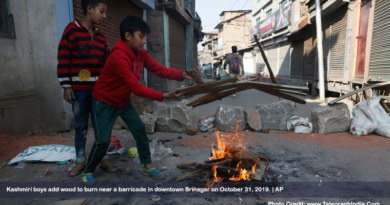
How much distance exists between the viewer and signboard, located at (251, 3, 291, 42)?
1709 cm

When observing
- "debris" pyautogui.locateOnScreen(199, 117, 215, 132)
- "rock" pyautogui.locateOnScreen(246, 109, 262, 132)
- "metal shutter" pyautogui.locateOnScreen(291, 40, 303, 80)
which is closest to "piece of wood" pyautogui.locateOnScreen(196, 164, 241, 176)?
"debris" pyautogui.locateOnScreen(199, 117, 215, 132)

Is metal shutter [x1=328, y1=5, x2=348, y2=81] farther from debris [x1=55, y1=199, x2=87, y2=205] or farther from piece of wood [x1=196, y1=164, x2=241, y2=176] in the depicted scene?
debris [x1=55, y1=199, x2=87, y2=205]

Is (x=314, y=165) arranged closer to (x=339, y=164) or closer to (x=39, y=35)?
(x=339, y=164)

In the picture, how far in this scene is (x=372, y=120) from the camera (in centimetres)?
458

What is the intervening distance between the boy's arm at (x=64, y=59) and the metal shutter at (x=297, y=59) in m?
14.7

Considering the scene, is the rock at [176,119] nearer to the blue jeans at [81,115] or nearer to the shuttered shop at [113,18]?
the blue jeans at [81,115]

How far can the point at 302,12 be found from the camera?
1494 cm

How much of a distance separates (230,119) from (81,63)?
10.7ft

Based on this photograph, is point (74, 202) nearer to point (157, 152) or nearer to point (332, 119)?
point (157, 152)

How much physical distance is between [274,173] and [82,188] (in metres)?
2.18

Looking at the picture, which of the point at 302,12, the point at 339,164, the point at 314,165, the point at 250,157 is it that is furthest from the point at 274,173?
the point at 302,12

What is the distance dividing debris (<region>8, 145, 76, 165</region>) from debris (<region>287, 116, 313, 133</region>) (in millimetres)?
4303

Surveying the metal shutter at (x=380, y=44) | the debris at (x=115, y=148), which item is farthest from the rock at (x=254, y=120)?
the metal shutter at (x=380, y=44)

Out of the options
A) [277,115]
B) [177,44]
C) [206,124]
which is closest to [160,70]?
[206,124]
